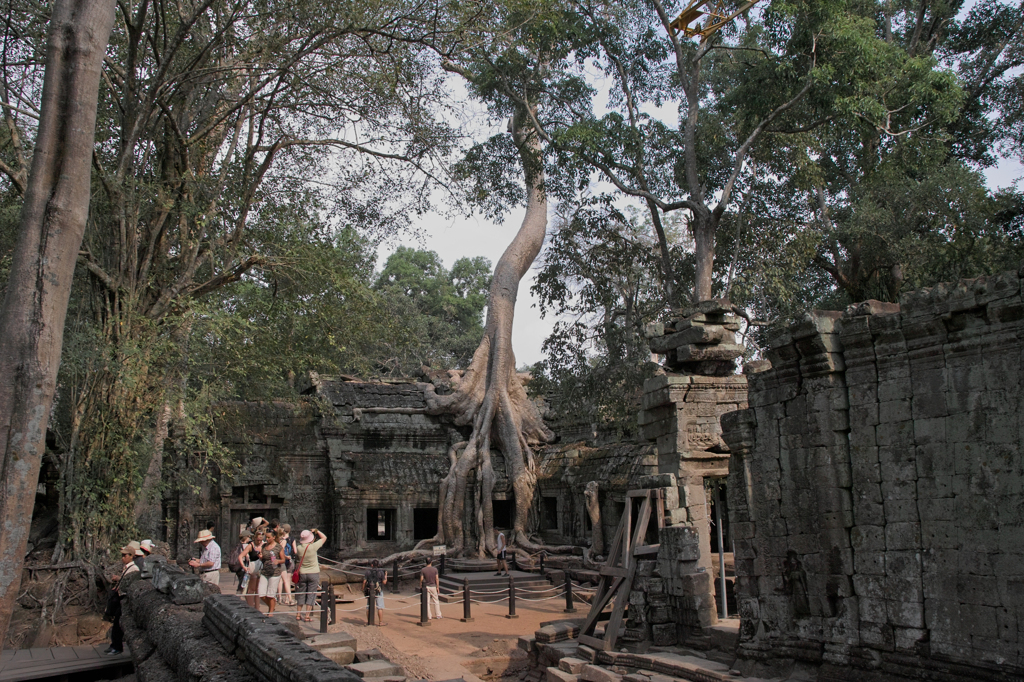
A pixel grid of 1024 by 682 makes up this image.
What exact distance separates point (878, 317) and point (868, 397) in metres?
0.64

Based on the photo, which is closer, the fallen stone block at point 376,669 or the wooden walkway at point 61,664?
the wooden walkway at point 61,664

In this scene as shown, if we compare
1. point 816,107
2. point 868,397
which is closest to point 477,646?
point 868,397

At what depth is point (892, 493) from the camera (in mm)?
5703

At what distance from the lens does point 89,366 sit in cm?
919

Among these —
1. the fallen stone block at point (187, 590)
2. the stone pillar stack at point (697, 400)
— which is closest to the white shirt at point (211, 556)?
the fallen stone block at point (187, 590)

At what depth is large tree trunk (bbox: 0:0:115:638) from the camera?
394 centimetres

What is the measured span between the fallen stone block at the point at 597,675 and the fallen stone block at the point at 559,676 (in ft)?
0.30

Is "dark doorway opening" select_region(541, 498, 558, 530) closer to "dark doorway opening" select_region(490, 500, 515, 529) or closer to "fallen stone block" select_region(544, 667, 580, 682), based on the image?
"dark doorway opening" select_region(490, 500, 515, 529)

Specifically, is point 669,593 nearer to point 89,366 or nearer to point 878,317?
point 878,317

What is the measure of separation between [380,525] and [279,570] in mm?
15162

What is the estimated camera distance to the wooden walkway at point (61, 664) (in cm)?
673

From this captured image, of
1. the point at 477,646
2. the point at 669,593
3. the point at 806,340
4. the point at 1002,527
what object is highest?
the point at 806,340

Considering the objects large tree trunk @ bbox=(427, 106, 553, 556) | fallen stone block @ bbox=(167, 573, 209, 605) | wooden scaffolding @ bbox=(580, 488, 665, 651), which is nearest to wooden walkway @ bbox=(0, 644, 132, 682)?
fallen stone block @ bbox=(167, 573, 209, 605)

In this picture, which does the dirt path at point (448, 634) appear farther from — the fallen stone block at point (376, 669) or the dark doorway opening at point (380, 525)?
the dark doorway opening at point (380, 525)
